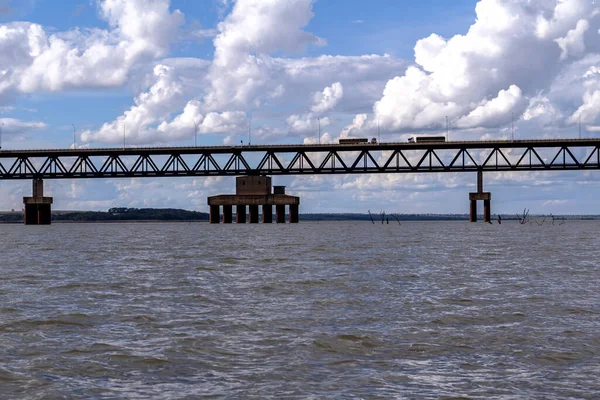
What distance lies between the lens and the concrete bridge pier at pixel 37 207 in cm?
16338

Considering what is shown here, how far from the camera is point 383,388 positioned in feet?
37.9

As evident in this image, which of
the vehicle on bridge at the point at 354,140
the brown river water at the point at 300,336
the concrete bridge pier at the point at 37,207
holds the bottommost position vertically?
the brown river water at the point at 300,336

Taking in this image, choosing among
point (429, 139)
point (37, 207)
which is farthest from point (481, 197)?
point (37, 207)

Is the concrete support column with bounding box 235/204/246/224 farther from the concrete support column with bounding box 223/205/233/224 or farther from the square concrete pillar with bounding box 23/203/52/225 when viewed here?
the square concrete pillar with bounding box 23/203/52/225

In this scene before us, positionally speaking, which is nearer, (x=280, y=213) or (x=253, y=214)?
(x=253, y=214)

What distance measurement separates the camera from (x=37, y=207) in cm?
16638

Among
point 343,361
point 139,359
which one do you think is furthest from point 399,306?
point 139,359

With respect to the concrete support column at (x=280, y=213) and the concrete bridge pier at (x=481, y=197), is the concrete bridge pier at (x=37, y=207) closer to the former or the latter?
the concrete support column at (x=280, y=213)

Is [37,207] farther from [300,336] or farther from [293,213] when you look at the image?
[300,336]

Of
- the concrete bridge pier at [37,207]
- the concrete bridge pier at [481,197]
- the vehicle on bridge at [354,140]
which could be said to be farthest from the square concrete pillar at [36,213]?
the concrete bridge pier at [481,197]

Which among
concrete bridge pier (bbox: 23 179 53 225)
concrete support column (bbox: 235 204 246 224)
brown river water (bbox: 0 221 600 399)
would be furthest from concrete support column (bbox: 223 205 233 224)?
brown river water (bbox: 0 221 600 399)

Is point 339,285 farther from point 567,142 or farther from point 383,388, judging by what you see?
point 567,142

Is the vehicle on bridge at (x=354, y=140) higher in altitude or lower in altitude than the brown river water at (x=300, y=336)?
higher

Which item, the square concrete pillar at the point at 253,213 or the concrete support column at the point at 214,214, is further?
the concrete support column at the point at 214,214
